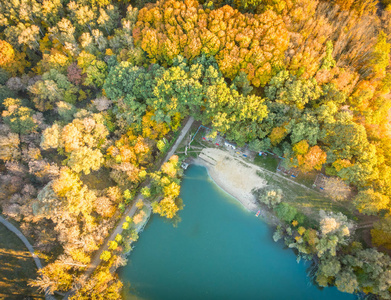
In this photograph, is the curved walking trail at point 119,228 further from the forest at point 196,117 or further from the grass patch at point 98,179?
the grass patch at point 98,179

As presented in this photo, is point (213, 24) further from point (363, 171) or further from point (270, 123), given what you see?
point (363, 171)

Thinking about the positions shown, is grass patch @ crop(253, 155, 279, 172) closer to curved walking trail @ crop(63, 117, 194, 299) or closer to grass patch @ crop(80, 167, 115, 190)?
curved walking trail @ crop(63, 117, 194, 299)

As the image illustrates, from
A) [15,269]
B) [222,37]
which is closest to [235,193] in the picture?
[222,37]

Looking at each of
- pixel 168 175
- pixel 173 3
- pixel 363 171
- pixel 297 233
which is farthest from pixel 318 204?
pixel 173 3

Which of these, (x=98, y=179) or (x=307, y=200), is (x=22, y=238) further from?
(x=307, y=200)

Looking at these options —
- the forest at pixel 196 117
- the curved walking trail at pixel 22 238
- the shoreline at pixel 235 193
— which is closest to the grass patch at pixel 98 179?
the forest at pixel 196 117

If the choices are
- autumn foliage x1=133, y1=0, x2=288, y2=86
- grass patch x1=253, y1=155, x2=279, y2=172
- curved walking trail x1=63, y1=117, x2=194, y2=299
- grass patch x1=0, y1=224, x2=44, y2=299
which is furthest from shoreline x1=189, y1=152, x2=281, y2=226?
grass patch x1=0, y1=224, x2=44, y2=299

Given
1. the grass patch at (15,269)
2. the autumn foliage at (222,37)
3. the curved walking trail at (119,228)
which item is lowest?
the grass patch at (15,269)
